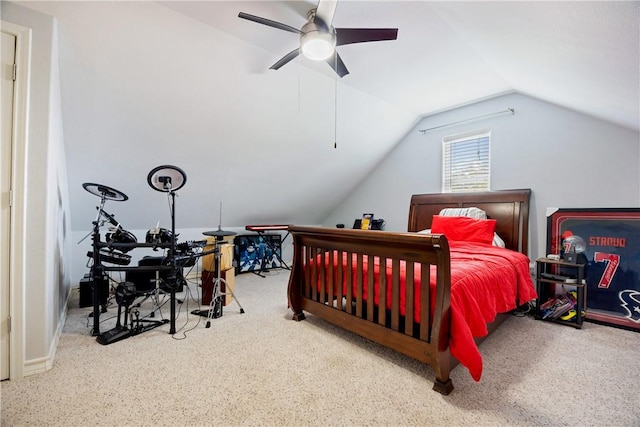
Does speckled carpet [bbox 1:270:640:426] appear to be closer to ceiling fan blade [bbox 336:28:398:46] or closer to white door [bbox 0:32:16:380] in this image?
white door [bbox 0:32:16:380]

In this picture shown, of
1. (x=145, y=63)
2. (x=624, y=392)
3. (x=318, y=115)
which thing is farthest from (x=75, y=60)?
(x=624, y=392)

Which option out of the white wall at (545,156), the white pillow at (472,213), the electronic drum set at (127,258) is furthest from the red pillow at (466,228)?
the electronic drum set at (127,258)

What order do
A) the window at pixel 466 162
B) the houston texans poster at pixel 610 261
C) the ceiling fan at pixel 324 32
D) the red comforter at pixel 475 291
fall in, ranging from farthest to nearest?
the window at pixel 466 162 < the houston texans poster at pixel 610 261 < the ceiling fan at pixel 324 32 < the red comforter at pixel 475 291

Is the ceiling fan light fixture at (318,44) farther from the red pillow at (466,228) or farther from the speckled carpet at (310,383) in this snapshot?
the red pillow at (466,228)

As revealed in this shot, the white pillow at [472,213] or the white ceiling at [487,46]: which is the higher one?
the white ceiling at [487,46]

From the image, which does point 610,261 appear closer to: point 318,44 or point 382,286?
point 382,286

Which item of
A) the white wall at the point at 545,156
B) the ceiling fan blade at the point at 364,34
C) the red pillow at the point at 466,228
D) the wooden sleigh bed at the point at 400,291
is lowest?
the wooden sleigh bed at the point at 400,291

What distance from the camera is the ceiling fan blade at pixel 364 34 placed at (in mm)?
1908

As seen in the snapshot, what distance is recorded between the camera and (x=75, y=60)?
2.32 metres

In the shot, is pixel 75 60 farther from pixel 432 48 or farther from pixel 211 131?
pixel 432 48

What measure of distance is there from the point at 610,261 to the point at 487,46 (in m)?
2.39

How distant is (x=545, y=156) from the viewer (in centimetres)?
336

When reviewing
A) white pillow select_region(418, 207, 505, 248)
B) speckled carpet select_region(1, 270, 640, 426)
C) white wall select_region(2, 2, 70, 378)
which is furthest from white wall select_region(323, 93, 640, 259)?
white wall select_region(2, 2, 70, 378)

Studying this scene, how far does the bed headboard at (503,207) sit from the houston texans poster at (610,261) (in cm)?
42
